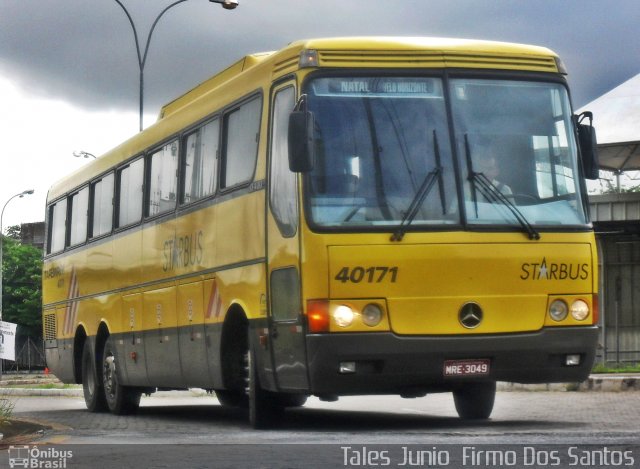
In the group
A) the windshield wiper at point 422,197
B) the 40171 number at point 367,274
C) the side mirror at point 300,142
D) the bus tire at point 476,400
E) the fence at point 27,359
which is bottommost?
the bus tire at point 476,400

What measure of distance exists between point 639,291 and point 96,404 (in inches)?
662

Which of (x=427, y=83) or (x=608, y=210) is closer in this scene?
(x=427, y=83)

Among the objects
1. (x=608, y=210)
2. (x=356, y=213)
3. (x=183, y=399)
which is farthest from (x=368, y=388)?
(x=608, y=210)

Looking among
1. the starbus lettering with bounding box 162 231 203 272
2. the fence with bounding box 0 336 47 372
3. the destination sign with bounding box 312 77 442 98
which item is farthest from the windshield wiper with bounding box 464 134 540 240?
the fence with bounding box 0 336 47 372

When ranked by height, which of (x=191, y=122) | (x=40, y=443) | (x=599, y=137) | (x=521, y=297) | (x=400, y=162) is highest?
(x=599, y=137)

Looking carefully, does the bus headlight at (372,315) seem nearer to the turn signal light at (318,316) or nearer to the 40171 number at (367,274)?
the 40171 number at (367,274)

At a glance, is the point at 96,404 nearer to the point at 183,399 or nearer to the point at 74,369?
the point at 74,369

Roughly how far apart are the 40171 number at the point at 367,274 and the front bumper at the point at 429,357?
481 mm

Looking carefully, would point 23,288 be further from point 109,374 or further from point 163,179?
point 163,179

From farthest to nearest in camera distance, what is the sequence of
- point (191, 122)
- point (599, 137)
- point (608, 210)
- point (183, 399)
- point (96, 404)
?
point (599, 137) → point (608, 210) → point (183, 399) → point (96, 404) → point (191, 122)

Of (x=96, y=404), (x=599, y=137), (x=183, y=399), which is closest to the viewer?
(x=96, y=404)

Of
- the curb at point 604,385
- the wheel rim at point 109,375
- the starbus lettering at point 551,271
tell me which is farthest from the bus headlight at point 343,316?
the curb at point 604,385

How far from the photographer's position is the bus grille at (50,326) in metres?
25.0

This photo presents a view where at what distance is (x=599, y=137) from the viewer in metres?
43.5
